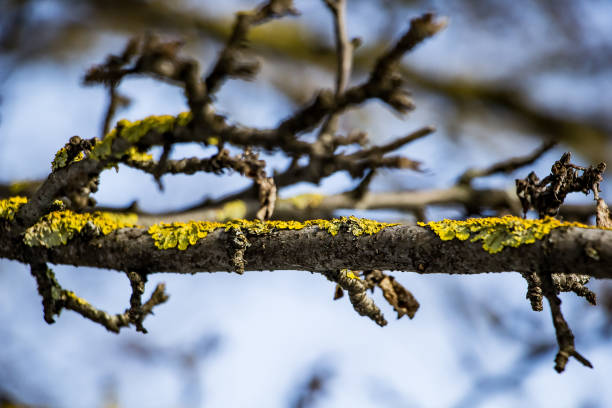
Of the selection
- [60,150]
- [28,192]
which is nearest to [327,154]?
[60,150]

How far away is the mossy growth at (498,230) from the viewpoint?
111 centimetres

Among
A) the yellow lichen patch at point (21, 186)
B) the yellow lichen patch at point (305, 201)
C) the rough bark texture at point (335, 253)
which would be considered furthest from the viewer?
the yellow lichen patch at point (305, 201)

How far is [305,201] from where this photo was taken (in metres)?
2.95

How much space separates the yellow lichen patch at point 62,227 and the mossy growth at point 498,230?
0.97 metres

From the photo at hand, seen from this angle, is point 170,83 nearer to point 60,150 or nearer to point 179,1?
point 60,150

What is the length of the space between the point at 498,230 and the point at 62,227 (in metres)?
1.23

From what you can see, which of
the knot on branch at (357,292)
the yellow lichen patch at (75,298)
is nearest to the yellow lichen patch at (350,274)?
the knot on branch at (357,292)

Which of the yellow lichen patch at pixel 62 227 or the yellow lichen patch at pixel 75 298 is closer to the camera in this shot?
the yellow lichen patch at pixel 62 227

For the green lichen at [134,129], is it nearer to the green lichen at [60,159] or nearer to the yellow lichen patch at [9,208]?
the green lichen at [60,159]

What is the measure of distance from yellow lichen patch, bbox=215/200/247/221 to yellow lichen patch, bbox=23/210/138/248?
3.05 feet

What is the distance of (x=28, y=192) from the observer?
7.33 feet

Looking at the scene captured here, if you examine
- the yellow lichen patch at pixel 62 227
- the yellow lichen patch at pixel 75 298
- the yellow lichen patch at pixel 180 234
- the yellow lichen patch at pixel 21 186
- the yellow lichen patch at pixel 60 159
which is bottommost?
the yellow lichen patch at pixel 75 298

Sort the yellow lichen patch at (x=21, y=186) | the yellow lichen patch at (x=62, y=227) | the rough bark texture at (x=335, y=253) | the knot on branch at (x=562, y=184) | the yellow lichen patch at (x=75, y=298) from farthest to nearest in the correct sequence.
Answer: the yellow lichen patch at (x=21, y=186), the yellow lichen patch at (x=75, y=298), the yellow lichen patch at (x=62, y=227), the knot on branch at (x=562, y=184), the rough bark texture at (x=335, y=253)

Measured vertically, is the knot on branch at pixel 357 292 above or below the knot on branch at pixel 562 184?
below
